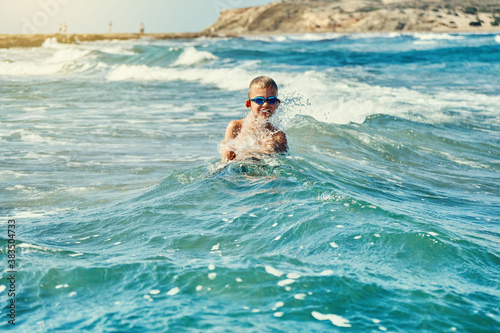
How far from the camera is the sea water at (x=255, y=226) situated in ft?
9.42

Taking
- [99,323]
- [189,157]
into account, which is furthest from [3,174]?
[99,323]

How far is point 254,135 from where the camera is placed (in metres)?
5.81

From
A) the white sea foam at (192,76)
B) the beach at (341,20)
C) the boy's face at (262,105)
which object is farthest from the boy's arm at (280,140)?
the beach at (341,20)

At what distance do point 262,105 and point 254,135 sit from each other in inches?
16.0

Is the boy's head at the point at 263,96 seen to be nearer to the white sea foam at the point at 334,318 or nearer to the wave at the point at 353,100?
the white sea foam at the point at 334,318

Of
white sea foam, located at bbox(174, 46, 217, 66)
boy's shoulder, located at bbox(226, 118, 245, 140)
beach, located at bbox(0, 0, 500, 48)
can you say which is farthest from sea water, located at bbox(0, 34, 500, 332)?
beach, located at bbox(0, 0, 500, 48)

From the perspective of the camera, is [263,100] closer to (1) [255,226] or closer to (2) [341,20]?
(1) [255,226]

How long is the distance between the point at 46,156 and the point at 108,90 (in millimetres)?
11337

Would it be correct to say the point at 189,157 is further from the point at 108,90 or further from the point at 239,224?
the point at 108,90

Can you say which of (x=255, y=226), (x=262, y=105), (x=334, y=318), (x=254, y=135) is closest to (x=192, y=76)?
(x=254, y=135)

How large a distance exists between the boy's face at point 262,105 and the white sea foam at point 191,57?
27569 millimetres

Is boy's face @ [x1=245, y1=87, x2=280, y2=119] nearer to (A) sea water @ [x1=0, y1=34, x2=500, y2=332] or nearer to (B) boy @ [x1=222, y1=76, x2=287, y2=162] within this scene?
(B) boy @ [x1=222, y1=76, x2=287, y2=162]

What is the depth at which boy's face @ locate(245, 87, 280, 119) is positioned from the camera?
545 centimetres

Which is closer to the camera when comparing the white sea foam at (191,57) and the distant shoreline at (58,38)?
the white sea foam at (191,57)
